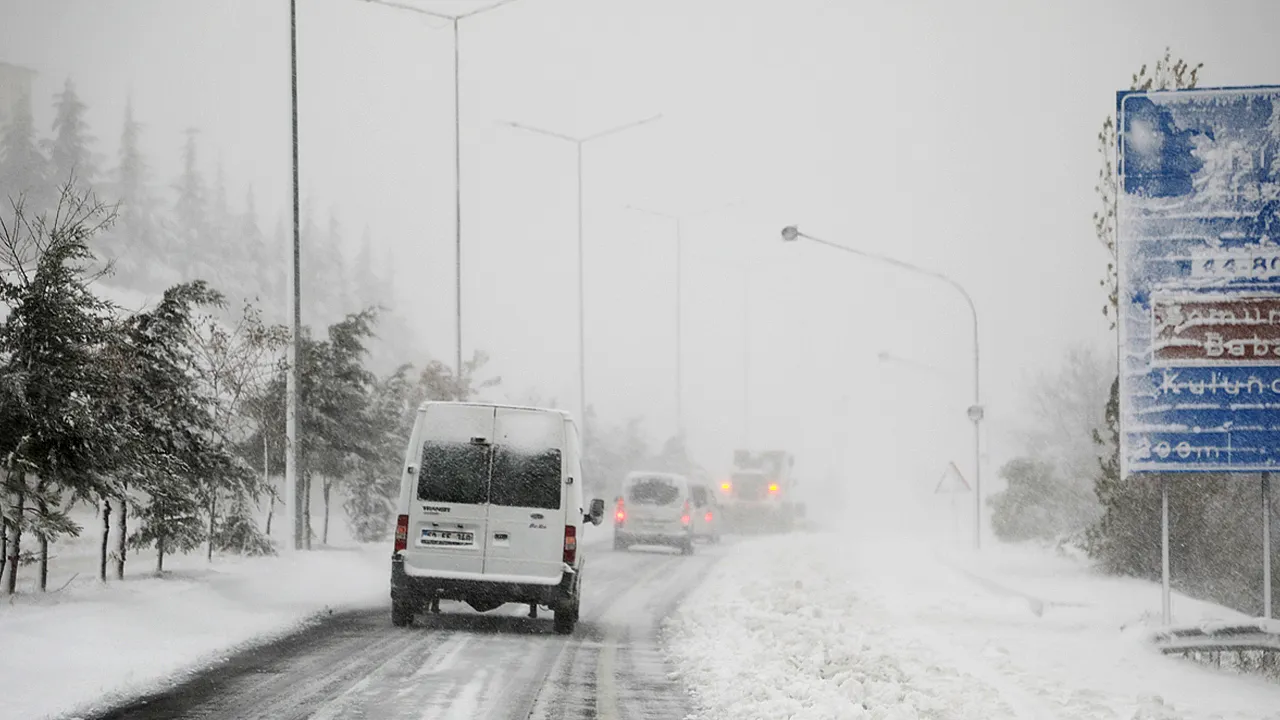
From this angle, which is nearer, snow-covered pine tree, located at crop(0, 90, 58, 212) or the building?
snow-covered pine tree, located at crop(0, 90, 58, 212)

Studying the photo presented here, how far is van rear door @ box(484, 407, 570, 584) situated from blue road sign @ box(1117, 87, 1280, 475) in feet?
20.3

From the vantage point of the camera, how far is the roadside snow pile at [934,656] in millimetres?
10547

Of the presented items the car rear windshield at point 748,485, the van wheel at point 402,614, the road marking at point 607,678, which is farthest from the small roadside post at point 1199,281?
the car rear windshield at point 748,485

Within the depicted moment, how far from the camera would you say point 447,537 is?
629 inches

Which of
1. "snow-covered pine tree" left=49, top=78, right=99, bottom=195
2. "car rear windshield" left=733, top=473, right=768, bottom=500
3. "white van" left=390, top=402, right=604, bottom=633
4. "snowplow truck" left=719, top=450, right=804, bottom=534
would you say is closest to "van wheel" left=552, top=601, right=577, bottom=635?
"white van" left=390, top=402, right=604, bottom=633

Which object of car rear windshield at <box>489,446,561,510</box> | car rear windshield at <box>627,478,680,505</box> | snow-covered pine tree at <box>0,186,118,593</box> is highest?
snow-covered pine tree at <box>0,186,118,593</box>

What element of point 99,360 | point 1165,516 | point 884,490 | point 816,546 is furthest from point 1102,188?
point 884,490

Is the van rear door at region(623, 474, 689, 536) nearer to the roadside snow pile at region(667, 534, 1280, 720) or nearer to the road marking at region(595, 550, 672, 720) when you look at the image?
the roadside snow pile at region(667, 534, 1280, 720)

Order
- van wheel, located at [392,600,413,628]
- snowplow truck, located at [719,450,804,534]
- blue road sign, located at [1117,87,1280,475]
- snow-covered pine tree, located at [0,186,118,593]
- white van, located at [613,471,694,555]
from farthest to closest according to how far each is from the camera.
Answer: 1. snowplow truck, located at [719,450,804,534]
2. white van, located at [613,471,694,555]
3. van wheel, located at [392,600,413,628]
4. blue road sign, located at [1117,87,1280,475]
5. snow-covered pine tree, located at [0,186,118,593]

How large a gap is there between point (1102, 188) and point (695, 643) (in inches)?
435

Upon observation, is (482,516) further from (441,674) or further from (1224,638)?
(1224,638)

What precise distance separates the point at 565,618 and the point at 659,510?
69.3 feet

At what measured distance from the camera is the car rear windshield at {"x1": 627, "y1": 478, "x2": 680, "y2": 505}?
37.3 meters

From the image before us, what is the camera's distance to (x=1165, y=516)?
1600 cm
